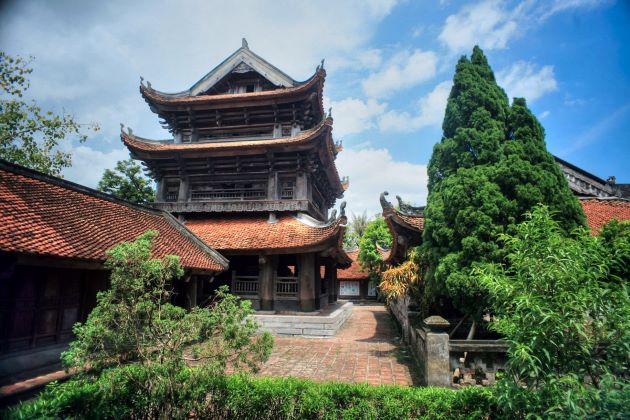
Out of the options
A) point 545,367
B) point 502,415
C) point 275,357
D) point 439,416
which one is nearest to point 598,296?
point 545,367

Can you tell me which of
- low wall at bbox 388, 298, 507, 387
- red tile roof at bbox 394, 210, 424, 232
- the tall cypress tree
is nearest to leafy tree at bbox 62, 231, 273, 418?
low wall at bbox 388, 298, 507, 387

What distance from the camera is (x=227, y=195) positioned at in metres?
16.8

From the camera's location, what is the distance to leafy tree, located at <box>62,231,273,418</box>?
4082mm

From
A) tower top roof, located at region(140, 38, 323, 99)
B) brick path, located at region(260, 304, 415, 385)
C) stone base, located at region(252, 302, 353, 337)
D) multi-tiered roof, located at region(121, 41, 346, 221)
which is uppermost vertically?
tower top roof, located at region(140, 38, 323, 99)

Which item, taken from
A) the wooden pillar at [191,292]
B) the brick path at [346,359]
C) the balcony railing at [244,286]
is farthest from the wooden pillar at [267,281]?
the wooden pillar at [191,292]

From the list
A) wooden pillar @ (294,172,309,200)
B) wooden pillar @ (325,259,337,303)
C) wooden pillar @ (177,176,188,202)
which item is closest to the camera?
wooden pillar @ (294,172,309,200)

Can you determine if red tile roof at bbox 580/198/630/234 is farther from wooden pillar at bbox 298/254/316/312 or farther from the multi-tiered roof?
the multi-tiered roof

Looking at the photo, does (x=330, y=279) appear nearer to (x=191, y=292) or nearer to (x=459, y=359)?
(x=191, y=292)

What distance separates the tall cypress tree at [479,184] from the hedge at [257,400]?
2.65 m

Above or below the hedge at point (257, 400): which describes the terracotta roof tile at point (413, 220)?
above

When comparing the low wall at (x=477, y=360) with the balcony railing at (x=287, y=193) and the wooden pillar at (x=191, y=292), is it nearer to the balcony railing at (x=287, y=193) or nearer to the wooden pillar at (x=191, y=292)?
the wooden pillar at (x=191, y=292)

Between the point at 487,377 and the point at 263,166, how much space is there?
12.7 m

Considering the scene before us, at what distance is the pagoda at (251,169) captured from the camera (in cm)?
1378

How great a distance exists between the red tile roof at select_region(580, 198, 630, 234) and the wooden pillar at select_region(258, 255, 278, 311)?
12051 mm
